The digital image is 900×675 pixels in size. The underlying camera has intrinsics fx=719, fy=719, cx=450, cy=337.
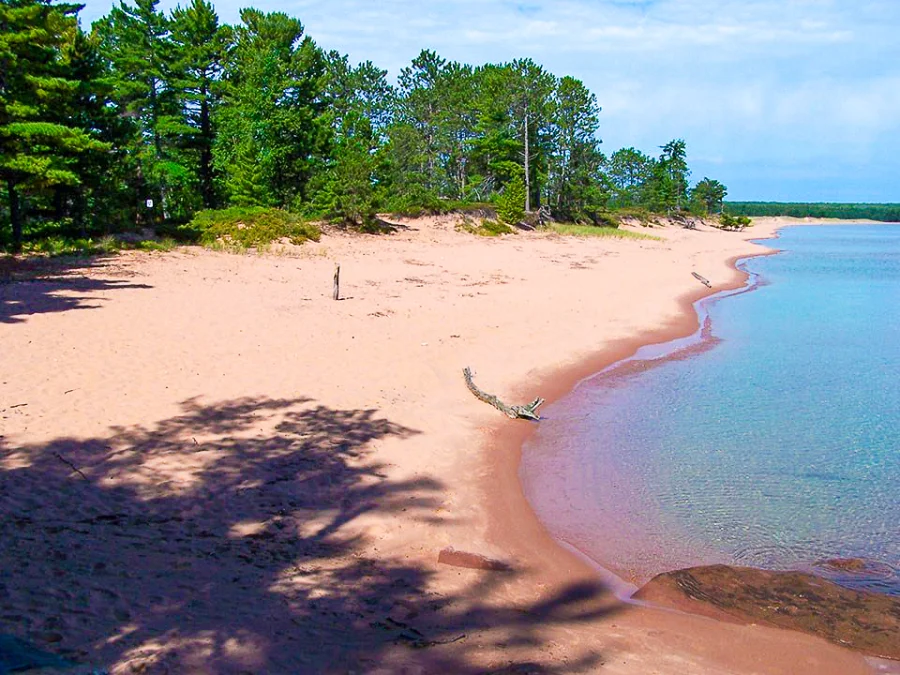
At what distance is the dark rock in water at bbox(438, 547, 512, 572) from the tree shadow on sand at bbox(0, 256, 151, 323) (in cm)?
1054

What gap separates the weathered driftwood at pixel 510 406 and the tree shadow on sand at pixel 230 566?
8.89 ft

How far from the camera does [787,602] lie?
→ 5.96 metres

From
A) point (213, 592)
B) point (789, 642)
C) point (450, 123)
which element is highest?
point (450, 123)

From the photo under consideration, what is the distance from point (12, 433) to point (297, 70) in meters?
33.7

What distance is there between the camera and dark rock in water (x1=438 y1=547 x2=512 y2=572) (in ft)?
20.5

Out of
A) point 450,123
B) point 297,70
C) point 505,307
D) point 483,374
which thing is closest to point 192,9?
point 297,70

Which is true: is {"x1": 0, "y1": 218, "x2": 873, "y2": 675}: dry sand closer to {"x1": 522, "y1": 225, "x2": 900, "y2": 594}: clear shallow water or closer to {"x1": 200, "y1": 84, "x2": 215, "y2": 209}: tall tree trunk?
{"x1": 522, "y1": 225, "x2": 900, "y2": 594}: clear shallow water

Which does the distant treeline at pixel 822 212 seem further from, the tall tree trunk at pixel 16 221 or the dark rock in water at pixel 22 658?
the dark rock in water at pixel 22 658

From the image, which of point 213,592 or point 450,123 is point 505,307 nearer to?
point 213,592

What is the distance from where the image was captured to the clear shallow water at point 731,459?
7195mm

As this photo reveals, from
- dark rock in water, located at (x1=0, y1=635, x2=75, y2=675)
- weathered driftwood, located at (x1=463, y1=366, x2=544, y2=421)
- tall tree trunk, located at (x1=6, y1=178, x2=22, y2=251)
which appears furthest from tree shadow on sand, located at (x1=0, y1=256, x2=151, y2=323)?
dark rock in water, located at (x1=0, y1=635, x2=75, y2=675)

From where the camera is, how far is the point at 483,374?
12562 mm

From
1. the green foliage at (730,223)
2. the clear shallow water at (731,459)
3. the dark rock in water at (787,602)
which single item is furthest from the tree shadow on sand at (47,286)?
the green foliage at (730,223)

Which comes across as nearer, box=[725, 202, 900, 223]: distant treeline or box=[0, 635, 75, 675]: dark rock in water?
box=[0, 635, 75, 675]: dark rock in water
